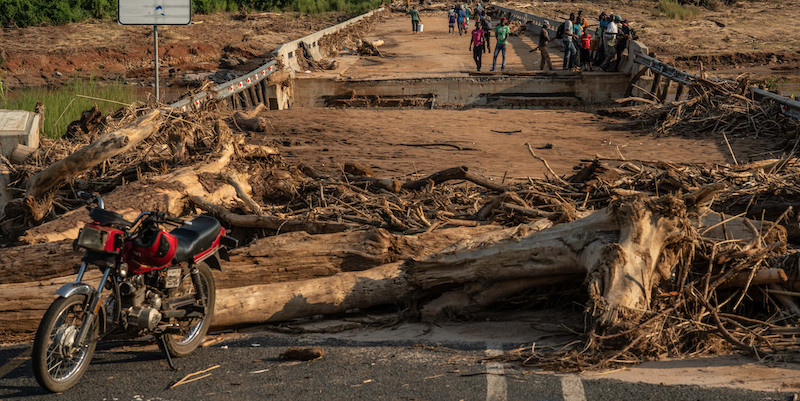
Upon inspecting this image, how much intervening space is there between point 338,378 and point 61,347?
1786 millimetres

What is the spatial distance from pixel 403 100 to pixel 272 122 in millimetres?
6856

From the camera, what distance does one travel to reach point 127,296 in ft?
19.3

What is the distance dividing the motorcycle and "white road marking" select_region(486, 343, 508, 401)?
221 centimetres

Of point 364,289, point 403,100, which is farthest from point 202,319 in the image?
point 403,100

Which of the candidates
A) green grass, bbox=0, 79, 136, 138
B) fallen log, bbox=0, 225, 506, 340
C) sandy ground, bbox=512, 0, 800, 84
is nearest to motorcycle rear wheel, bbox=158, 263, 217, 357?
fallen log, bbox=0, 225, 506, 340

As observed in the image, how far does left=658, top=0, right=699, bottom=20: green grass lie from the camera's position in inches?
2168

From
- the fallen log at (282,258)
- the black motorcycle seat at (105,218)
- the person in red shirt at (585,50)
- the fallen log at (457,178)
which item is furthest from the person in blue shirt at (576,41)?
the black motorcycle seat at (105,218)

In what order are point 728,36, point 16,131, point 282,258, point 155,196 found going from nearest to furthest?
1. point 282,258
2. point 155,196
3. point 16,131
4. point 728,36

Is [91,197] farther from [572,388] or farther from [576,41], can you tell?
[576,41]

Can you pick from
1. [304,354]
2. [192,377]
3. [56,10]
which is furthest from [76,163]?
[56,10]

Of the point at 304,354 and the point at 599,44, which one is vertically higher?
the point at 599,44

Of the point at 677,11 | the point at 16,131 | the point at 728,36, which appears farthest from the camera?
the point at 677,11

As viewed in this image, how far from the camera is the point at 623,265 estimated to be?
20.6 feet

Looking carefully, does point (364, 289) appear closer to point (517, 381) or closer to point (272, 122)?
point (517, 381)
